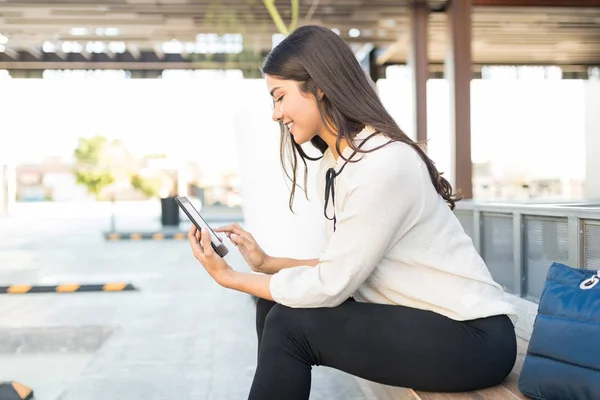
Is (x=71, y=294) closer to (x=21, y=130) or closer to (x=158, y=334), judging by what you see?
(x=158, y=334)

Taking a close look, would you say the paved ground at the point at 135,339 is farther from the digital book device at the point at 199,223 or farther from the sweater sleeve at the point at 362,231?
the sweater sleeve at the point at 362,231

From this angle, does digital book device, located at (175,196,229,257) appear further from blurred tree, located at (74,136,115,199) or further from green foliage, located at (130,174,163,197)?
green foliage, located at (130,174,163,197)

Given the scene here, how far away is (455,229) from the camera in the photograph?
4.76ft

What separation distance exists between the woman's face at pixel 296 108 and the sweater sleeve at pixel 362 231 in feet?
0.64

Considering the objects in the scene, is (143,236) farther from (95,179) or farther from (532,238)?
(532,238)

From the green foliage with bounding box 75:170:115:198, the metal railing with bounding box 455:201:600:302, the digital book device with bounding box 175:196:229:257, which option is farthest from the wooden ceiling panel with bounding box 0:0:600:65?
the digital book device with bounding box 175:196:229:257

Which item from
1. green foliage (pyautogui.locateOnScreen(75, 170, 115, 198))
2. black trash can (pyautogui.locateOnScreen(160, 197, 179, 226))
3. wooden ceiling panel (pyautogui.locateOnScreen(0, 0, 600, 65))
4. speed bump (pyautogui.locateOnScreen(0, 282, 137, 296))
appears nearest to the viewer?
speed bump (pyautogui.locateOnScreen(0, 282, 137, 296))

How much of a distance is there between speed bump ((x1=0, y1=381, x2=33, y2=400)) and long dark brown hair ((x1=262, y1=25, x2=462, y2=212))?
1.39m

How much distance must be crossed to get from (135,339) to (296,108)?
6.44ft

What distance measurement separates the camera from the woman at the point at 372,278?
1.34 meters

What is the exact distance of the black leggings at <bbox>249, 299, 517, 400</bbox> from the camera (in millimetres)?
1339

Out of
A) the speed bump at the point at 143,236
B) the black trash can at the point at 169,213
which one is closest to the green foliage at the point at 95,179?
the black trash can at the point at 169,213

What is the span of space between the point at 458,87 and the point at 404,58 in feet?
15.7

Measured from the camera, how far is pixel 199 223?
1697 mm
